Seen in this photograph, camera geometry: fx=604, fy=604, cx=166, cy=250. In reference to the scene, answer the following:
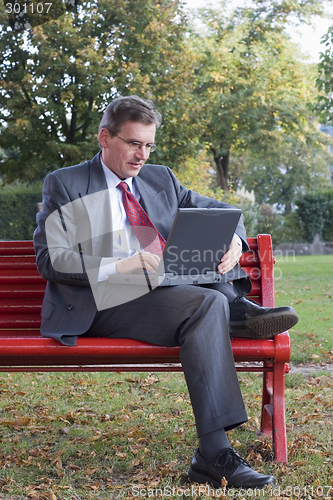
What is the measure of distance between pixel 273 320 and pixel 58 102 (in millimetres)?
14151

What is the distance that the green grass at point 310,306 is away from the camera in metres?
5.70

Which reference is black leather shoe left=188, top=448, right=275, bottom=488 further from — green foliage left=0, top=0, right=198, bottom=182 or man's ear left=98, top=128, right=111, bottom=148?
green foliage left=0, top=0, right=198, bottom=182

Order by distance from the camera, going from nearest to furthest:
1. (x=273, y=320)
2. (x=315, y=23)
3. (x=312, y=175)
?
(x=273, y=320) → (x=315, y=23) → (x=312, y=175)

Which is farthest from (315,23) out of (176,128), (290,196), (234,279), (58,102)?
(234,279)

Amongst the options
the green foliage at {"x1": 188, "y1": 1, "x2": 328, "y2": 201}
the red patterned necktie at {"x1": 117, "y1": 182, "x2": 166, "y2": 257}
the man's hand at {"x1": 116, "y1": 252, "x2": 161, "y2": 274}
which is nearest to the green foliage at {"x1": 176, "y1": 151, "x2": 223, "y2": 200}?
the green foliage at {"x1": 188, "y1": 1, "x2": 328, "y2": 201}

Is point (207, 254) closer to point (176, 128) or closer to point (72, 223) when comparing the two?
point (72, 223)

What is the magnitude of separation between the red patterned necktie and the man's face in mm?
121

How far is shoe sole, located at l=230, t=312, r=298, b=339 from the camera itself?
9.09 ft

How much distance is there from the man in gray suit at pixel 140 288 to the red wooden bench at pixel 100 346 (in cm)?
8

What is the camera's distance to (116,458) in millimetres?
3109

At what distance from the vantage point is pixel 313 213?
2458cm

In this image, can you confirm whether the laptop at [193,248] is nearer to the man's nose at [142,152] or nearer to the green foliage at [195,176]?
the man's nose at [142,152]

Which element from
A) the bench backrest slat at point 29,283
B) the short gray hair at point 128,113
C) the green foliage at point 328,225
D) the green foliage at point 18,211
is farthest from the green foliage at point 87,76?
the short gray hair at point 128,113

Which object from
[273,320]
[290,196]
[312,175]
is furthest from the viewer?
[290,196]
